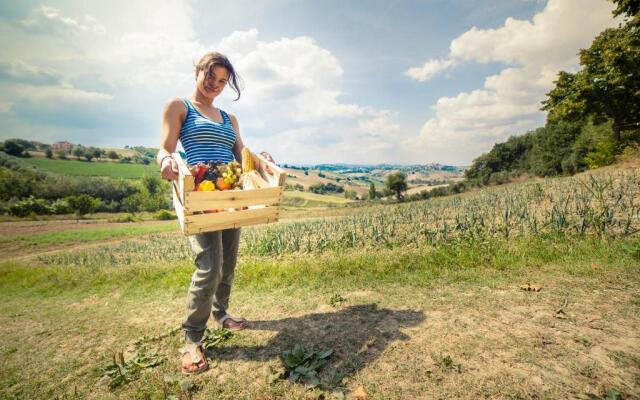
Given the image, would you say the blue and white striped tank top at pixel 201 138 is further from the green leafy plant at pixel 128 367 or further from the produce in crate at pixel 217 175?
the green leafy plant at pixel 128 367

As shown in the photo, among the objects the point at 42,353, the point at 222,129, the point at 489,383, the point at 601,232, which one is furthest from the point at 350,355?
the point at 601,232

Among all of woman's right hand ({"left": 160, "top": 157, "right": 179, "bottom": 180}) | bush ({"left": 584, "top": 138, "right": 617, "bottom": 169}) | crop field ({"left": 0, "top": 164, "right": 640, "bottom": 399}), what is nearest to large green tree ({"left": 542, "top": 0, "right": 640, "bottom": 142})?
bush ({"left": 584, "top": 138, "right": 617, "bottom": 169})

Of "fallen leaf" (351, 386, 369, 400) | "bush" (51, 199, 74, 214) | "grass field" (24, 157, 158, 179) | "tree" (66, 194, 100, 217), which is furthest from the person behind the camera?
"grass field" (24, 157, 158, 179)

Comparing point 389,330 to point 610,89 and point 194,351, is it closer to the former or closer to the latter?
point 194,351

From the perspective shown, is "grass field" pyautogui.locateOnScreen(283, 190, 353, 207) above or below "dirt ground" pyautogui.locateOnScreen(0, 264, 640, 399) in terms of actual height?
below

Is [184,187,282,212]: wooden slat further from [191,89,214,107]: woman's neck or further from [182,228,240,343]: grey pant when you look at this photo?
[191,89,214,107]: woman's neck

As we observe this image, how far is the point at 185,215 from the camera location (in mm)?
2406

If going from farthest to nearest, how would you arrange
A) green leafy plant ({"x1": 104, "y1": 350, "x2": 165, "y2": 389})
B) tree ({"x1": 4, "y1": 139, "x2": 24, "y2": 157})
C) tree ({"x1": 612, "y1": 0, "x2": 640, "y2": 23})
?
tree ({"x1": 4, "y1": 139, "x2": 24, "y2": 157}) → tree ({"x1": 612, "y1": 0, "x2": 640, "y2": 23}) → green leafy plant ({"x1": 104, "y1": 350, "x2": 165, "y2": 389})

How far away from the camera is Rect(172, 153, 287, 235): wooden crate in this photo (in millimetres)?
2441

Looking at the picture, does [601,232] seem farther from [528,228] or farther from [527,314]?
[527,314]

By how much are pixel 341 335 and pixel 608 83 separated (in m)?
27.8

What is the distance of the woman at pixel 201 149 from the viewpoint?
277 cm

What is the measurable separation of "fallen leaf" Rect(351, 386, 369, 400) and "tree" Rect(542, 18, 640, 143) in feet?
88.2

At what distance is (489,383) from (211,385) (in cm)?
232
